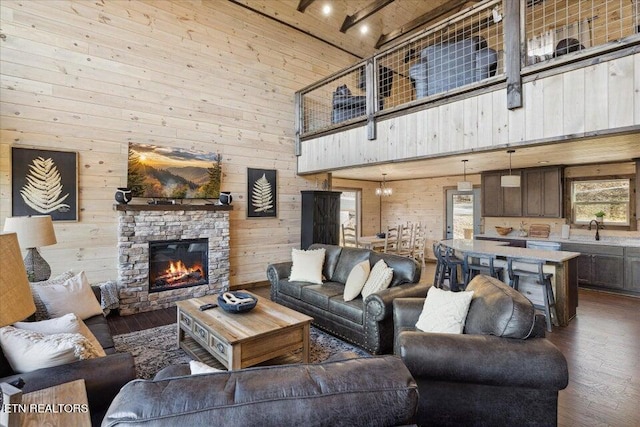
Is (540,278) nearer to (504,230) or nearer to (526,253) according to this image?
(526,253)

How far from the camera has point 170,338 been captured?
3609mm

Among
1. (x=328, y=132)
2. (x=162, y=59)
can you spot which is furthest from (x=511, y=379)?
(x=162, y=59)

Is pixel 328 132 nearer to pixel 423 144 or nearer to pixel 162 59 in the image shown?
pixel 423 144

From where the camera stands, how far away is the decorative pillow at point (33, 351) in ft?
5.36

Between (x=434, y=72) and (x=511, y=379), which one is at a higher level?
(x=434, y=72)

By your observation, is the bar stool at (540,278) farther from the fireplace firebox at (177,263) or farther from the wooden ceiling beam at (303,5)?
the wooden ceiling beam at (303,5)

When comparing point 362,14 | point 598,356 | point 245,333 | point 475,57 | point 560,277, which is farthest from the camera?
point 362,14

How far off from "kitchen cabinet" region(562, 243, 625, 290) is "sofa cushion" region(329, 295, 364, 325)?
15.8 feet

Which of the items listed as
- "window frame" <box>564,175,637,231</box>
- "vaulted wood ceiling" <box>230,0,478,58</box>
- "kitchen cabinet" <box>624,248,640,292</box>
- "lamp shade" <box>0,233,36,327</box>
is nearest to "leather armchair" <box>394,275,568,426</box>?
"lamp shade" <box>0,233,36,327</box>

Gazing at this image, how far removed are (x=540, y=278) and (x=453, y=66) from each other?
2.80m

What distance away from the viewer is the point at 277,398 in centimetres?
93

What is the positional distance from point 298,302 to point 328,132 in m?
3.01

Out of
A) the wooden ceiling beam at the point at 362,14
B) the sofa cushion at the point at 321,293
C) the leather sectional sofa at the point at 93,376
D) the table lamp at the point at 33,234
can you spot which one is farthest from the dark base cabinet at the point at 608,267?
the table lamp at the point at 33,234

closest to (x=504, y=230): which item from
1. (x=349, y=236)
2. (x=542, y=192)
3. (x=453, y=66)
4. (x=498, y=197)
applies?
(x=498, y=197)
